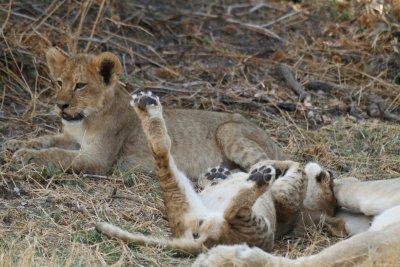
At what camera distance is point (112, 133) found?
21.8 feet

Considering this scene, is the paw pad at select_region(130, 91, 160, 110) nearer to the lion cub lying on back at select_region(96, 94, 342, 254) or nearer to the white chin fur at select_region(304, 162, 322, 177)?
the lion cub lying on back at select_region(96, 94, 342, 254)

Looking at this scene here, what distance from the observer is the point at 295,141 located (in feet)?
23.8

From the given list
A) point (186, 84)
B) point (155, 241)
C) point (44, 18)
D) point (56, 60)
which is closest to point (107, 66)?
point (56, 60)

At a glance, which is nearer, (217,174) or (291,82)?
(217,174)

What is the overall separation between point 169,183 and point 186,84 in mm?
3253

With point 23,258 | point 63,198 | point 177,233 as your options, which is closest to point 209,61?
point 63,198

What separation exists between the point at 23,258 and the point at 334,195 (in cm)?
205

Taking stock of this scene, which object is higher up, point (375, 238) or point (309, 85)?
point (375, 238)

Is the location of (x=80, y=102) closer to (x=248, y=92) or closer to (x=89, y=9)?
(x=248, y=92)

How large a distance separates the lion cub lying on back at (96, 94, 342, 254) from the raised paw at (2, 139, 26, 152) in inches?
61.3

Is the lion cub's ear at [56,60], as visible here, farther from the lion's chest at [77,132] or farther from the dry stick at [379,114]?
the dry stick at [379,114]

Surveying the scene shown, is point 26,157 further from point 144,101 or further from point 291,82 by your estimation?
point 291,82

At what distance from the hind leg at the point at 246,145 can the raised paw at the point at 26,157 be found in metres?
1.35

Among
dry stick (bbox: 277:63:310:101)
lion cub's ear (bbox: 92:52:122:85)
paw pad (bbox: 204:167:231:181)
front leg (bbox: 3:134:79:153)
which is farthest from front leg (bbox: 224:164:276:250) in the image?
dry stick (bbox: 277:63:310:101)
